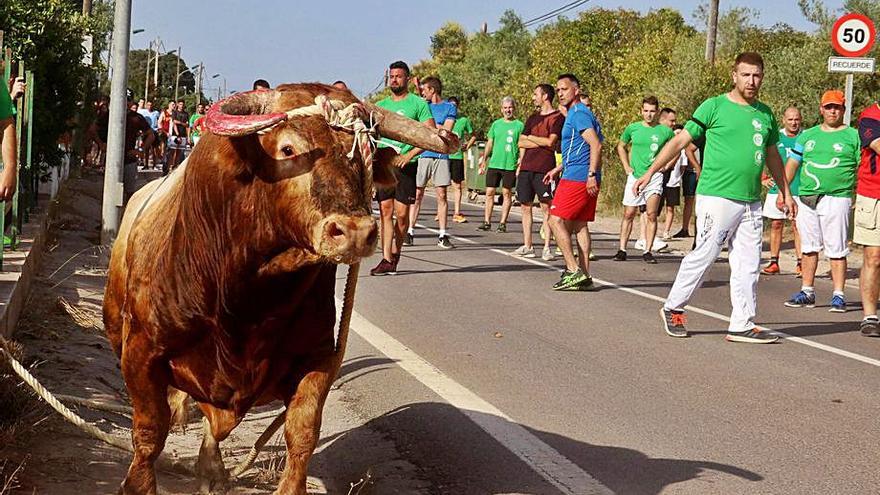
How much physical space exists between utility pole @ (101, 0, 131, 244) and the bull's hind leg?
32.9 ft

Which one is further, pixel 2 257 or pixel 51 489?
pixel 2 257

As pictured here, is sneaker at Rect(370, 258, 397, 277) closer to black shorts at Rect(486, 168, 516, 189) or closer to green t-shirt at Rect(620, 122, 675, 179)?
green t-shirt at Rect(620, 122, 675, 179)

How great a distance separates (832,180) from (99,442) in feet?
28.0

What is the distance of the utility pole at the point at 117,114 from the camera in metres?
14.5

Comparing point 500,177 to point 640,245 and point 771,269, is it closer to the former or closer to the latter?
point 640,245

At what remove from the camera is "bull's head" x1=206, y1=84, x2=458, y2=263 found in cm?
406

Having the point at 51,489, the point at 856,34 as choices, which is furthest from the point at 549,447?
the point at 856,34

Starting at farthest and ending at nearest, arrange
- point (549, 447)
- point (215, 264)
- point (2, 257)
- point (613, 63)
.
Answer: point (613, 63), point (2, 257), point (549, 447), point (215, 264)

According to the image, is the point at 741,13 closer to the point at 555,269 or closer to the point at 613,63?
the point at 613,63

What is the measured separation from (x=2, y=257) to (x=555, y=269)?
303 inches

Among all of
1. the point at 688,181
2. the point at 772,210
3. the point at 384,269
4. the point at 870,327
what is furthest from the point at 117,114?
the point at 688,181

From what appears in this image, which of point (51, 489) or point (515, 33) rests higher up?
point (515, 33)

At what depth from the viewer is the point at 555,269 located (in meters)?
15.4

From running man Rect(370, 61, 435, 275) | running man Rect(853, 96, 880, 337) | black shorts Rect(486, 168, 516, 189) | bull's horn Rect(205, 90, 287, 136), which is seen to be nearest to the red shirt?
running man Rect(853, 96, 880, 337)
